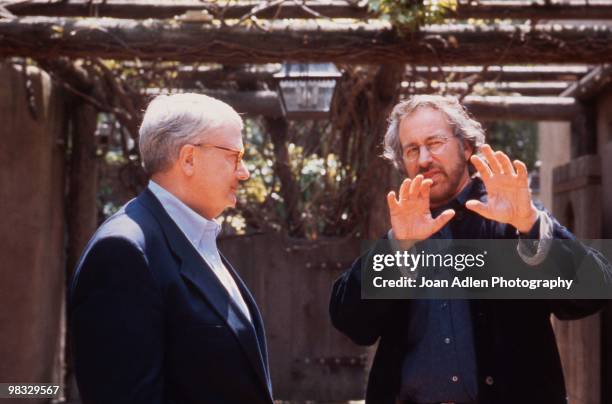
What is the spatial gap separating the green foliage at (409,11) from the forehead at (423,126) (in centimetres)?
203

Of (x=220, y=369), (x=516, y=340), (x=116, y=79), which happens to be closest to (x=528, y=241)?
(x=516, y=340)

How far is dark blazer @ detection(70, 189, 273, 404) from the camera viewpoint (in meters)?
1.88

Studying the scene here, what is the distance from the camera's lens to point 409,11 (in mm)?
4777

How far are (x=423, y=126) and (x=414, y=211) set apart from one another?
43 centimetres

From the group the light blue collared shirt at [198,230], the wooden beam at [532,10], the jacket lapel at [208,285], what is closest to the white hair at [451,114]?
the light blue collared shirt at [198,230]

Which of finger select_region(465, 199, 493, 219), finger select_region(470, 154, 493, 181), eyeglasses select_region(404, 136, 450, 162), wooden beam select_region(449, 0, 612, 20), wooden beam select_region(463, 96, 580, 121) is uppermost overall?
wooden beam select_region(449, 0, 612, 20)

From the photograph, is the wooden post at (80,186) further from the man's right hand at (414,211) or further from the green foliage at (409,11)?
the man's right hand at (414,211)

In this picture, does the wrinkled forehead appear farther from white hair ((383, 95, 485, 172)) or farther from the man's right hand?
white hair ((383, 95, 485, 172))

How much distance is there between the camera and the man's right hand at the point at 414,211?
8.00 feet

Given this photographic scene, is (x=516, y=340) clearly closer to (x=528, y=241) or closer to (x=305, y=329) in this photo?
(x=528, y=241)

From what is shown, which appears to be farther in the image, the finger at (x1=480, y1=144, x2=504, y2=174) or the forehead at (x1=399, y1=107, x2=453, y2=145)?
the forehead at (x1=399, y1=107, x2=453, y2=145)

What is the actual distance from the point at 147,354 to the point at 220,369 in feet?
0.68

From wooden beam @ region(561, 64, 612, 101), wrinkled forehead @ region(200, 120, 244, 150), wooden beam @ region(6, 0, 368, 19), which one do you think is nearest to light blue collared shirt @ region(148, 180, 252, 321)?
wrinkled forehead @ region(200, 120, 244, 150)

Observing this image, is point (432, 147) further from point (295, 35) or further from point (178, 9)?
point (178, 9)
